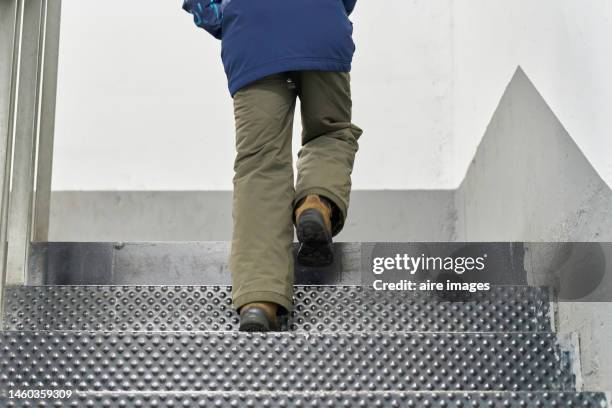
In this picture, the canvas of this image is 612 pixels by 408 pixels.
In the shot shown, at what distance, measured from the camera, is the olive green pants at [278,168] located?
2.20m

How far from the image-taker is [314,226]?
2240mm

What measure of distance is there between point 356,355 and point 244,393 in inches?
14.5

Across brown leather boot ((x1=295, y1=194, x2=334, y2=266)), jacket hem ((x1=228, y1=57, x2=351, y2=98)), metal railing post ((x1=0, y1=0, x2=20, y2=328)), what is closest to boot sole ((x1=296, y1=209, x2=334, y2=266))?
brown leather boot ((x1=295, y1=194, x2=334, y2=266))

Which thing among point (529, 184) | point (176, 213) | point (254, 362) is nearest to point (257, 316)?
point (254, 362)

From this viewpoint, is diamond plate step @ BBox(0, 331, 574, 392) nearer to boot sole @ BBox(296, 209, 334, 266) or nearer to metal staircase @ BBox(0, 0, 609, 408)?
metal staircase @ BBox(0, 0, 609, 408)

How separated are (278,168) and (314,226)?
19 cm

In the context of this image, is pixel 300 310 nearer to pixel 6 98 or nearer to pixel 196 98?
pixel 6 98

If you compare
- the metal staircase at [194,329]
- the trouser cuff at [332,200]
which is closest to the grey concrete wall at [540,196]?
the metal staircase at [194,329]

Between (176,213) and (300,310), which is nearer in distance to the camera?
(300,310)

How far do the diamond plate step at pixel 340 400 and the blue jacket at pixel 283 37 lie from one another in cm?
85

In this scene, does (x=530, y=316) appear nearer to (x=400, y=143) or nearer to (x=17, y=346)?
(x=17, y=346)

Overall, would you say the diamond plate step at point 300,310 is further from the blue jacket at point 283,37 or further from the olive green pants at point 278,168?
the blue jacket at point 283,37

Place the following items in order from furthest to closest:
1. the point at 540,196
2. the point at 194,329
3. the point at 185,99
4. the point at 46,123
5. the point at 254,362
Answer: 1. the point at 185,99
2. the point at 540,196
3. the point at 46,123
4. the point at 194,329
5. the point at 254,362

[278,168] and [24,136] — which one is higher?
[24,136]
